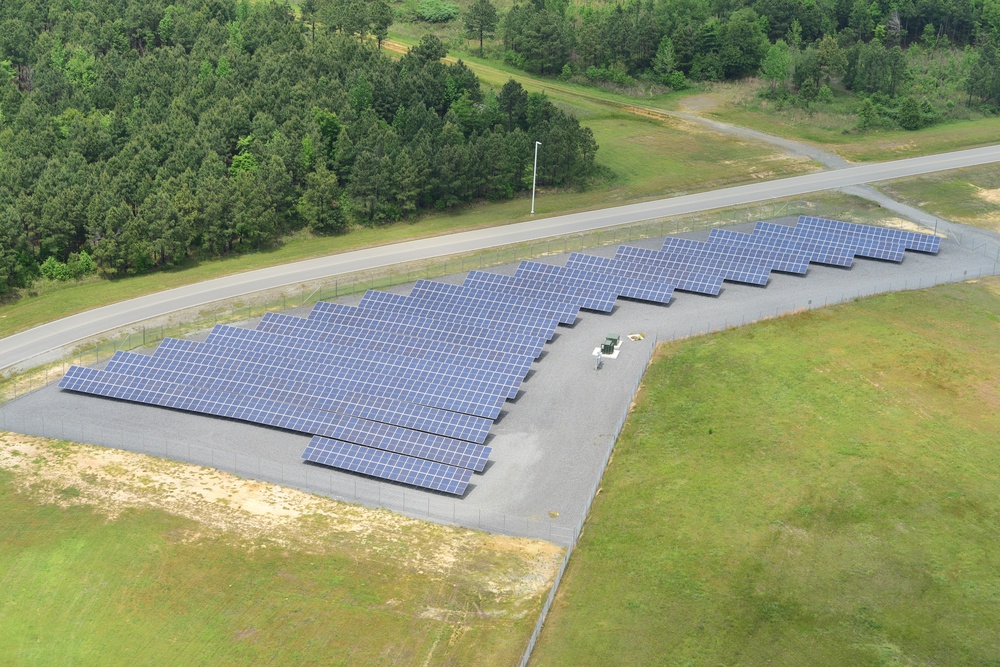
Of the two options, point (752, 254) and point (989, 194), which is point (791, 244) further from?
point (989, 194)

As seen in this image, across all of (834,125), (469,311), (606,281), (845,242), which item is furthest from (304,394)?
(834,125)

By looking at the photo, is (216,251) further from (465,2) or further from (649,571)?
(465,2)

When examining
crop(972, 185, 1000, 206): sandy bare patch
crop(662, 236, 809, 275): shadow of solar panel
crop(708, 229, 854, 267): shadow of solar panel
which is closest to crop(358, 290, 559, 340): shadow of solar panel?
crop(662, 236, 809, 275): shadow of solar panel

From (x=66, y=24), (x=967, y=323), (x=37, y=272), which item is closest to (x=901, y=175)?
(x=967, y=323)

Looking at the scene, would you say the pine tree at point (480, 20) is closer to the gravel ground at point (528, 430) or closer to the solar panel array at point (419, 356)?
the solar panel array at point (419, 356)

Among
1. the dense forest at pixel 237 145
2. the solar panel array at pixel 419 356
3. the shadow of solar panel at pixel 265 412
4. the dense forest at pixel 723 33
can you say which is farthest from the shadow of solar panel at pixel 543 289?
the dense forest at pixel 723 33

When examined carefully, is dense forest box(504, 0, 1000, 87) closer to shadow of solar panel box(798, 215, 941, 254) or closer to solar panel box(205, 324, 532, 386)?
shadow of solar panel box(798, 215, 941, 254)
